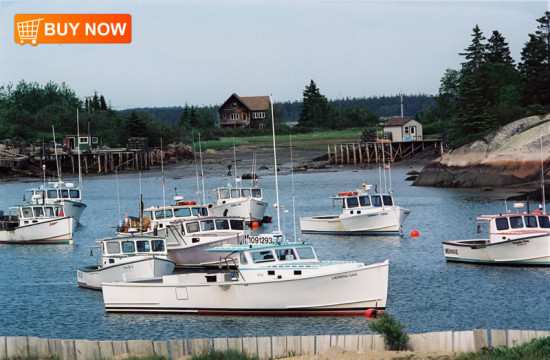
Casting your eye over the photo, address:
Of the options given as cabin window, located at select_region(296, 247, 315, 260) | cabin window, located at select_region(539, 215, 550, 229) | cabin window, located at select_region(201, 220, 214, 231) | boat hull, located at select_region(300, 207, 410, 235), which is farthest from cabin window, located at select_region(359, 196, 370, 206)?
cabin window, located at select_region(296, 247, 315, 260)

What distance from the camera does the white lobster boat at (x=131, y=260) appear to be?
38.6 m

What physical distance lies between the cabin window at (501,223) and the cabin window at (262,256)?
535 inches

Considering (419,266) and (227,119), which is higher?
(227,119)

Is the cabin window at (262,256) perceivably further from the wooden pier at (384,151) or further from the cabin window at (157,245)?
the wooden pier at (384,151)

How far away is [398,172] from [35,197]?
62647 mm

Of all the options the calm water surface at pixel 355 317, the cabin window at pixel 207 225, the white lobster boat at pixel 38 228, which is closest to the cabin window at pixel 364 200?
the calm water surface at pixel 355 317

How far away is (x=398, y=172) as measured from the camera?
11969 centimetres

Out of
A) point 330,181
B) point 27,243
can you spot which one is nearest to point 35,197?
point 27,243

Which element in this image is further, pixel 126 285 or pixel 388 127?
pixel 388 127

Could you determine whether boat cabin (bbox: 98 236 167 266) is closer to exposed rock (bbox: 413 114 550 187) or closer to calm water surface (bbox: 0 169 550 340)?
calm water surface (bbox: 0 169 550 340)

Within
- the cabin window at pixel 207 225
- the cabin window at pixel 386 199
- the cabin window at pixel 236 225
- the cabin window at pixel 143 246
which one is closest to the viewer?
the cabin window at pixel 143 246

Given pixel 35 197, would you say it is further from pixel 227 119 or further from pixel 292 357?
pixel 227 119

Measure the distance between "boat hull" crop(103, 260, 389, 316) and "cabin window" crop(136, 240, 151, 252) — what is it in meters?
5.46

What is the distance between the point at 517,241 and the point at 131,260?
17.2 meters
